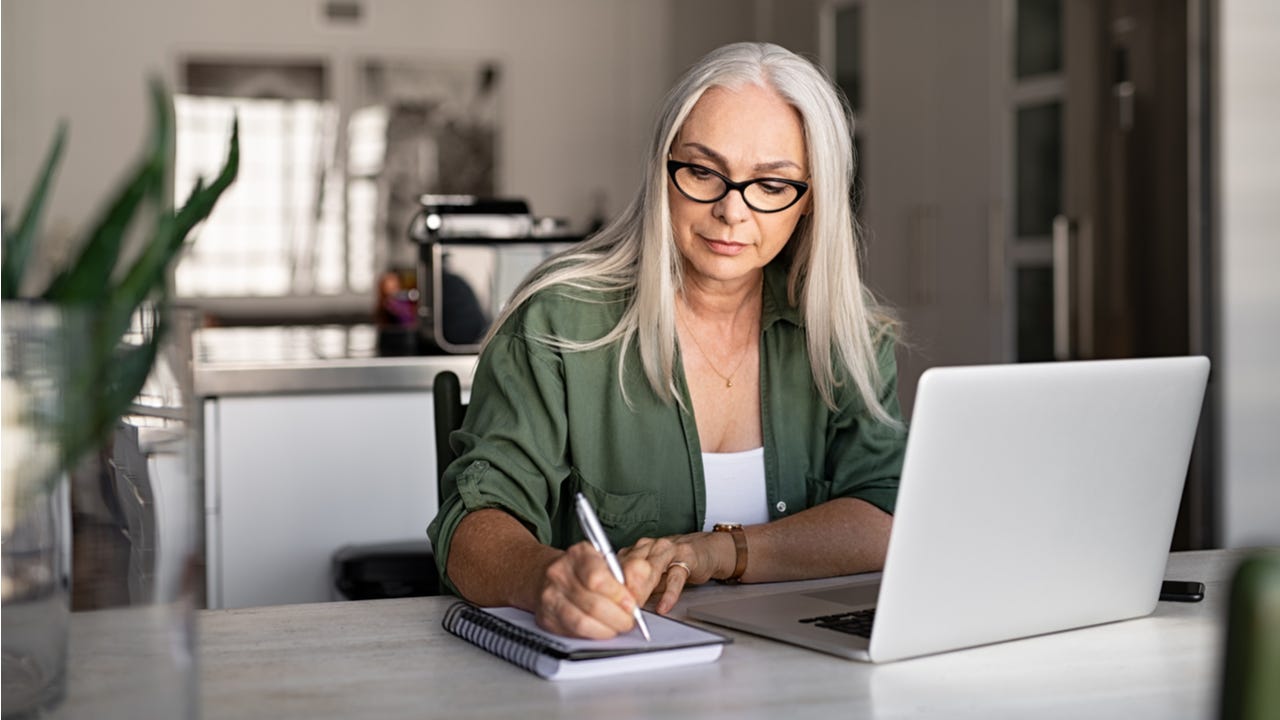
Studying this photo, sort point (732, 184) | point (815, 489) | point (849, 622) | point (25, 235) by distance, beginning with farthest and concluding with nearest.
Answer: point (815, 489) → point (732, 184) → point (849, 622) → point (25, 235)

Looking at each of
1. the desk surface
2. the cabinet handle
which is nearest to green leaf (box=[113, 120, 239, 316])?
the desk surface

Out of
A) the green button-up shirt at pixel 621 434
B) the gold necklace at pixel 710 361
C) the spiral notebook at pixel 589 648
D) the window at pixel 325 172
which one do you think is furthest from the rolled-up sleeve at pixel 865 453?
the window at pixel 325 172

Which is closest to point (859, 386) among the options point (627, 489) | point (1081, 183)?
point (627, 489)

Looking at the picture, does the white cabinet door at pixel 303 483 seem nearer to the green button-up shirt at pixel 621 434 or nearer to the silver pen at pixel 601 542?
the green button-up shirt at pixel 621 434

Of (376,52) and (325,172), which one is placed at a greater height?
(376,52)

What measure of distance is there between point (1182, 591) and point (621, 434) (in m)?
0.61

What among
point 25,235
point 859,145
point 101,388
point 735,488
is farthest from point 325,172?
Answer: point 101,388

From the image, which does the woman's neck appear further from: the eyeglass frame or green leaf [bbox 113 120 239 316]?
green leaf [bbox 113 120 239 316]

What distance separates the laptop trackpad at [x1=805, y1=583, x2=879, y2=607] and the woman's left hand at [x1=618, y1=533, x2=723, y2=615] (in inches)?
4.5

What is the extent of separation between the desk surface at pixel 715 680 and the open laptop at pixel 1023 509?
3cm

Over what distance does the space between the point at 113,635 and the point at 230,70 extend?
6.52 meters

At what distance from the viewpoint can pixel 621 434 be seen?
1586 millimetres

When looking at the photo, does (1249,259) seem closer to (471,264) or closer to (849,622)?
(471,264)

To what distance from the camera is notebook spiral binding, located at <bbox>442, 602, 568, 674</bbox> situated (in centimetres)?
101
